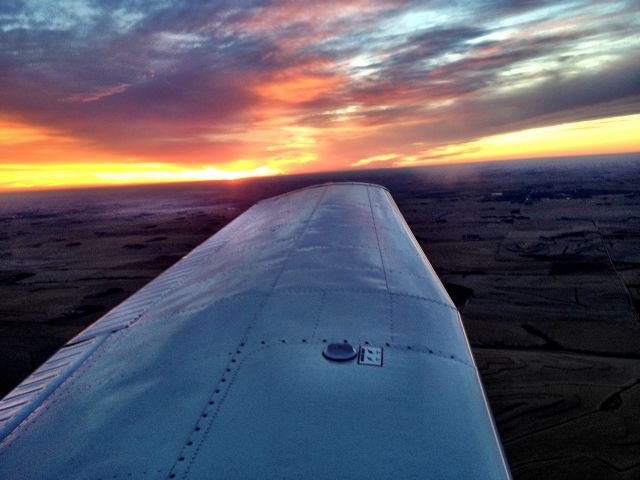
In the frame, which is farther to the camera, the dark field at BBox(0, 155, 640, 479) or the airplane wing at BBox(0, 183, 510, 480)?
the dark field at BBox(0, 155, 640, 479)

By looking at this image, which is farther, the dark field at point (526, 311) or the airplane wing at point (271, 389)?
the dark field at point (526, 311)

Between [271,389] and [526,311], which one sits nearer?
[271,389]

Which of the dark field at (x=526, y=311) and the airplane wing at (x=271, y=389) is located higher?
the airplane wing at (x=271, y=389)

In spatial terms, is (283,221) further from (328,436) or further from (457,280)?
(457,280)

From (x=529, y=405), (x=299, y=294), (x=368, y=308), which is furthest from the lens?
(x=529, y=405)

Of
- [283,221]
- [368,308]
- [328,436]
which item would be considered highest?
[283,221]

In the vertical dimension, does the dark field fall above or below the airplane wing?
below

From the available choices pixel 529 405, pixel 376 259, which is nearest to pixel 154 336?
pixel 376 259

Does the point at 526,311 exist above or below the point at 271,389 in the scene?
below
